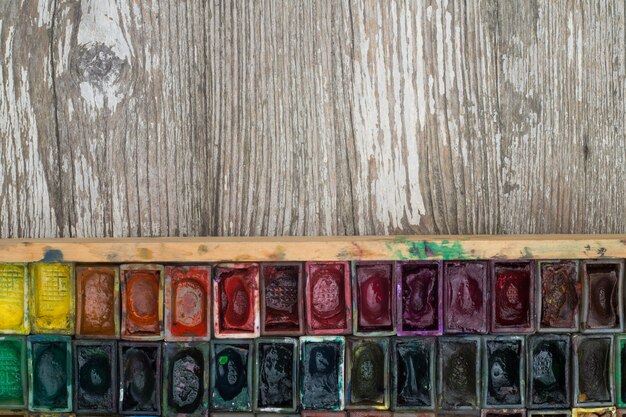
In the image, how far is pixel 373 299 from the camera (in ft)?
2.40

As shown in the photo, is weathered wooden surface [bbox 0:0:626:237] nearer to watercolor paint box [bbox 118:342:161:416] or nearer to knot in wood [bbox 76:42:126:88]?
knot in wood [bbox 76:42:126:88]

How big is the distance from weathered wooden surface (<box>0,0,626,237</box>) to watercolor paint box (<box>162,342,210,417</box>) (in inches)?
5.2

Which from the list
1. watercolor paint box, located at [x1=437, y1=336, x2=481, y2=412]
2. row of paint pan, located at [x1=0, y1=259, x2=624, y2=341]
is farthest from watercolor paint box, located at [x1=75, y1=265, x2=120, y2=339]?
watercolor paint box, located at [x1=437, y1=336, x2=481, y2=412]

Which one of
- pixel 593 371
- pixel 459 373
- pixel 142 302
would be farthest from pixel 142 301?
A: pixel 593 371

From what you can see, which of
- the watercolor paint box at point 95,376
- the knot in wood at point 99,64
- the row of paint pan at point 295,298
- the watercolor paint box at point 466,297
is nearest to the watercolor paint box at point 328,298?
the row of paint pan at point 295,298

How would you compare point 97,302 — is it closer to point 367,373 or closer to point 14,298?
point 14,298

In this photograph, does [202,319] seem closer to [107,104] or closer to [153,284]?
[153,284]

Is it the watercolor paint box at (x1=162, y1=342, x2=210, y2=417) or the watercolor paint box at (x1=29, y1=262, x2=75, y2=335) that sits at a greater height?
the watercolor paint box at (x1=29, y1=262, x2=75, y2=335)

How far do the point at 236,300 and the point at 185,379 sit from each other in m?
0.10

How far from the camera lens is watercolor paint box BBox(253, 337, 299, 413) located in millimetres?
723

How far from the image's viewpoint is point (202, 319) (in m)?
0.73

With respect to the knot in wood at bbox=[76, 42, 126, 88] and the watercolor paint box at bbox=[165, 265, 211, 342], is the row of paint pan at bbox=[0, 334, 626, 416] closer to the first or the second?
the watercolor paint box at bbox=[165, 265, 211, 342]

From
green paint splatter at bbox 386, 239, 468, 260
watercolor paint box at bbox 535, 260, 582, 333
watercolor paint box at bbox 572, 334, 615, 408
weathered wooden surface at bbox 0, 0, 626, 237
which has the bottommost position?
watercolor paint box at bbox 572, 334, 615, 408

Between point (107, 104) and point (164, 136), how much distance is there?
0.07 meters
